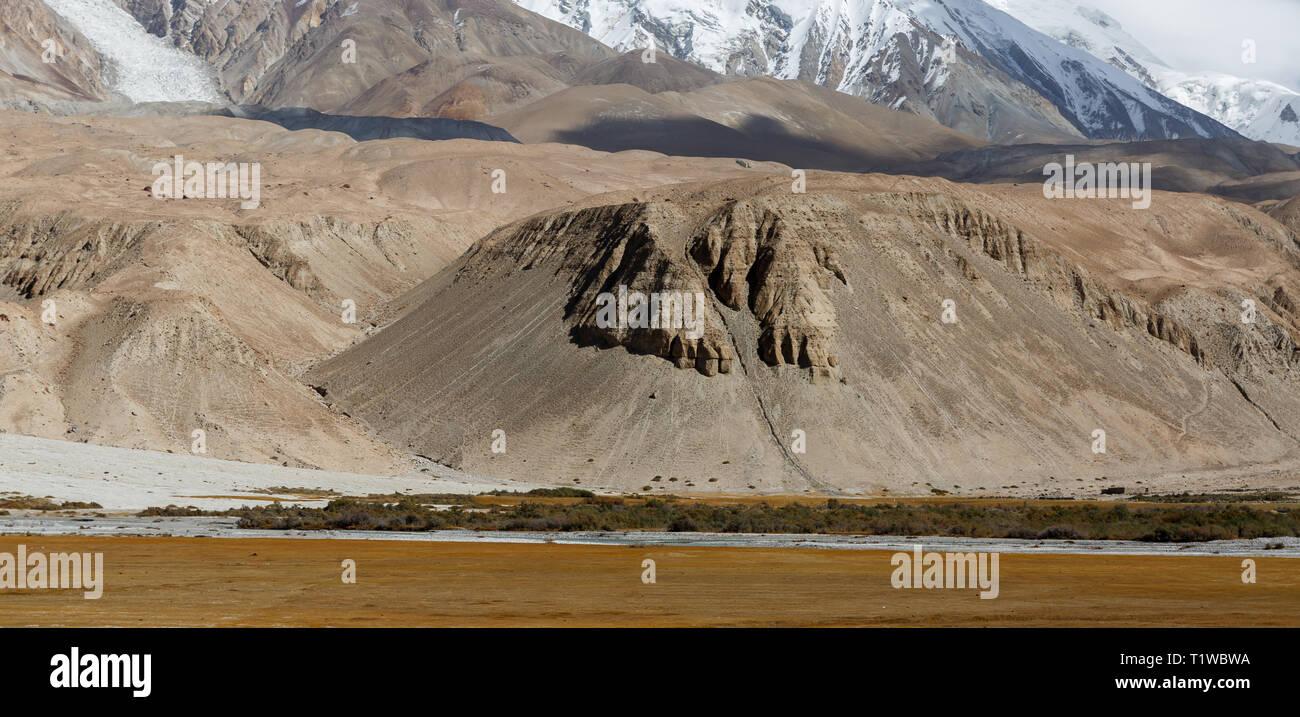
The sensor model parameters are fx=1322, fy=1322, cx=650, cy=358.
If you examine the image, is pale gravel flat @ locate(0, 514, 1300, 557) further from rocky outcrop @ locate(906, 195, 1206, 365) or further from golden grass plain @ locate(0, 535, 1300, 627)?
rocky outcrop @ locate(906, 195, 1206, 365)

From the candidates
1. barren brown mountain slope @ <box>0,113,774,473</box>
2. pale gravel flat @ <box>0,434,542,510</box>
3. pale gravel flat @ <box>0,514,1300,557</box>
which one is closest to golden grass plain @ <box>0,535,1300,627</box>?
pale gravel flat @ <box>0,514,1300,557</box>

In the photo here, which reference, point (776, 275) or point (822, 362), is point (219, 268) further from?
point (822, 362)

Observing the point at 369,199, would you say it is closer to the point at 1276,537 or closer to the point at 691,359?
the point at 691,359

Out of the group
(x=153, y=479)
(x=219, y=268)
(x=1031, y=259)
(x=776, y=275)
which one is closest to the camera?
(x=153, y=479)

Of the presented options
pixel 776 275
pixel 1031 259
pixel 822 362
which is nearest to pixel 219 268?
pixel 776 275
